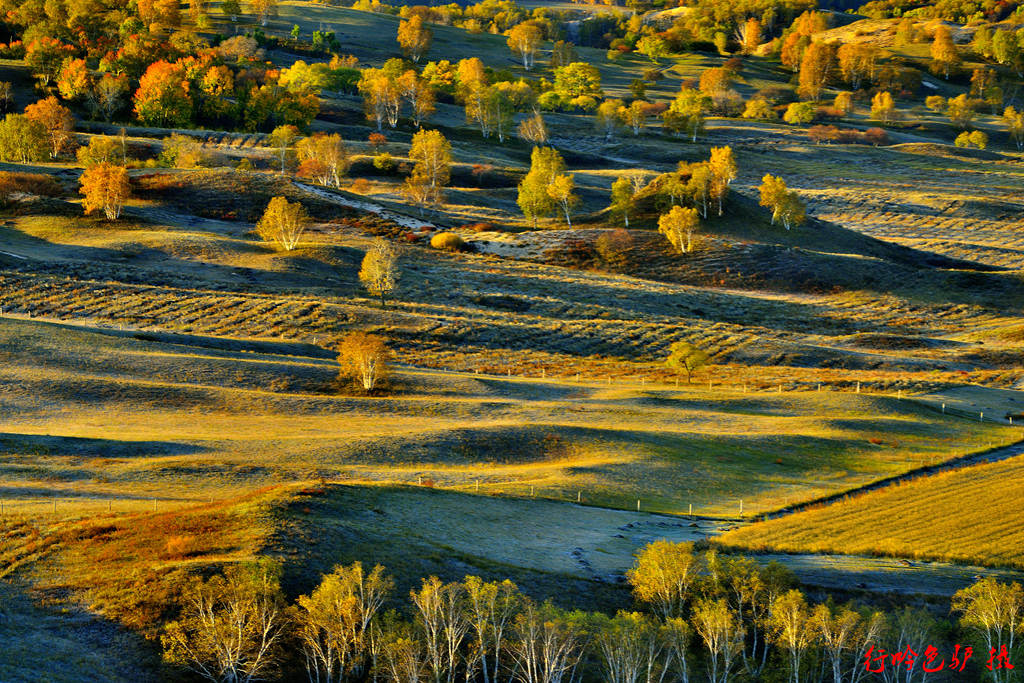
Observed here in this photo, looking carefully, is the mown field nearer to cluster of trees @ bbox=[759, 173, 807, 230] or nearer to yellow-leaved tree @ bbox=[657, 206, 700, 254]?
yellow-leaved tree @ bbox=[657, 206, 700, 254]

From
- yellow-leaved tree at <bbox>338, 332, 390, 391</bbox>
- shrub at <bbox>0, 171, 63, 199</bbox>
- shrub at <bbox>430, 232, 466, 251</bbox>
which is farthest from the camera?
shrub at <bbox>430, 232, 466, 251</bbox>

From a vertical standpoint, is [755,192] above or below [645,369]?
above

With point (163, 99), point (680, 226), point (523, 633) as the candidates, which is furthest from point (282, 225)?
point (523, 633)

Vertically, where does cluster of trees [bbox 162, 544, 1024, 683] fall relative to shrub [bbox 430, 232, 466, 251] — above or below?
below

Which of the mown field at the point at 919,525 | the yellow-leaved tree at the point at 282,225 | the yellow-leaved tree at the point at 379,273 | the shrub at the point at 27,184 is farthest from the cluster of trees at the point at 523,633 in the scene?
the shrub at the point at 27,184

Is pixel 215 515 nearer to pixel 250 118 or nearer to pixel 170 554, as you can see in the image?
pixel 170 554

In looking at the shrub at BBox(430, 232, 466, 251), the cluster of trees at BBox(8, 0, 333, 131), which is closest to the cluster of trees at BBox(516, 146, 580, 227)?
the shrub at BBox(430, 232, 466, 251)

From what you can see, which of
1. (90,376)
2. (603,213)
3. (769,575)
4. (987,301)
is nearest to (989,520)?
(769,575)
